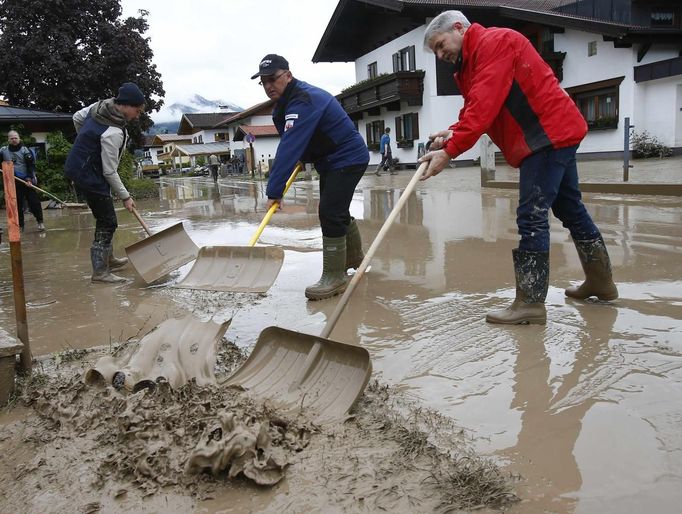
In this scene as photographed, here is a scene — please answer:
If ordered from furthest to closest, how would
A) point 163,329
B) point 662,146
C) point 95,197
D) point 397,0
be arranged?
1. point 397,0
2. point 662,146
3. point 95,197
4. point 163,329

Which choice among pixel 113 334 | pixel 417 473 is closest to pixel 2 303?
pixel 113 334

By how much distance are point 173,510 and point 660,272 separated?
3680 mm

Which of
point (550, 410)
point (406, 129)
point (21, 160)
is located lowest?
point (550, 410)

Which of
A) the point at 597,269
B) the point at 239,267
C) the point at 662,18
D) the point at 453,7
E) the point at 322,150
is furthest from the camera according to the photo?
the point at 453,7

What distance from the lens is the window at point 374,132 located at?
2838cm

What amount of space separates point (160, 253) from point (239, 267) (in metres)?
1.03

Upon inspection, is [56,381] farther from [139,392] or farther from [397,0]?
[397,0]

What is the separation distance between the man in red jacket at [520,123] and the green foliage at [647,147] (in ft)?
57.0

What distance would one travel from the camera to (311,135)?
3.83 m

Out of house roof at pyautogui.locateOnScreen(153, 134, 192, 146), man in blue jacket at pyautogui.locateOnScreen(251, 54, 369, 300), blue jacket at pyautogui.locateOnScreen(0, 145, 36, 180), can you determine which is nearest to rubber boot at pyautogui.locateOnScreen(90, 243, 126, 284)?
man in blue jacket at pyautogui.locateOnScreen(251, 54, 369, 300)

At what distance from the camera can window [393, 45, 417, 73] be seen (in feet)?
80.8

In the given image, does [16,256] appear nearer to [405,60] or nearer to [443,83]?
[443,83]

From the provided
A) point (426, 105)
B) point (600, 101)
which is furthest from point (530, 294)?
point (426, 105)

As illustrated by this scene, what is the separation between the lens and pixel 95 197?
5.04 metres
